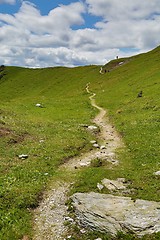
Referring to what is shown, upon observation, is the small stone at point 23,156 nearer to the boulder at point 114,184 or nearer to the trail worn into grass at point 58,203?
the trail worn into grass at point 58,203

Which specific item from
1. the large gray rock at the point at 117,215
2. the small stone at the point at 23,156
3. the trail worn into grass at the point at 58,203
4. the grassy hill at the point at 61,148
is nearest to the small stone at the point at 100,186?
the grassy hill at the point at 61,148

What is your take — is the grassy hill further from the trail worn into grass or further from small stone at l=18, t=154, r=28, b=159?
the trail worn into grass

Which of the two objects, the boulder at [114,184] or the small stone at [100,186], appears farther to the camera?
the boulder at [114,184]

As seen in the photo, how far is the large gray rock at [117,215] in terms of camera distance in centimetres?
1525

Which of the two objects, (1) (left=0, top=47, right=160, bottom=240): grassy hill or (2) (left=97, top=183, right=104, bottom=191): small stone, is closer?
(1) (left=0, top=47, right=160, bottom=240): grassy hill

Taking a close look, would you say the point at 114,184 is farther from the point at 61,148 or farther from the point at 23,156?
the point at 61,148

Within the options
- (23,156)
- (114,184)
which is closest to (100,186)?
(114,184)

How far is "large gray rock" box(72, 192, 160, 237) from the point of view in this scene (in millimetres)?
15250

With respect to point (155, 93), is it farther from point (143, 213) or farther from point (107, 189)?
point (143, 213)

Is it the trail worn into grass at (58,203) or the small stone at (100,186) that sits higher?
the small stone at (100,186)

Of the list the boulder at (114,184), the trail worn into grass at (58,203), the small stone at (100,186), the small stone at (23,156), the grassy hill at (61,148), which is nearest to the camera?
the trail worn into grass at (58,203)

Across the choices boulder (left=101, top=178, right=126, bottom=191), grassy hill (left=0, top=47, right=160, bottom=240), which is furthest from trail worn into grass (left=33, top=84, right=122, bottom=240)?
boulder (left=101, top=178, right=126, bottom=191)

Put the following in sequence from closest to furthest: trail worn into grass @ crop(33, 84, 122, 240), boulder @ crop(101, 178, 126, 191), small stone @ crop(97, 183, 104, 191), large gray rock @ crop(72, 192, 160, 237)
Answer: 1. large gray rock @ crop(72, 192, 160, 237)
2. trail worn into grass @ crop(33, 84, 122, 240)
3. small stone @ crop(97, 183, 104, 191)
4. boulder @ crop(101, 178, 126, 191)

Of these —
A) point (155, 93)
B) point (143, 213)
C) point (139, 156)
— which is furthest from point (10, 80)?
point (143, 213)
